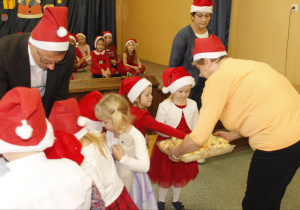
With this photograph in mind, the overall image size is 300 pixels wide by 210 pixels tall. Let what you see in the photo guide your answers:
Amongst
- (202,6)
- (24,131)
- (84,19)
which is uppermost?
(202,6)

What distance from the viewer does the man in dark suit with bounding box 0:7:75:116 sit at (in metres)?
1.79

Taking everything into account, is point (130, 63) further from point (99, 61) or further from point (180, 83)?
point (180, 83)

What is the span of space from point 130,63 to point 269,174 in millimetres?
4481

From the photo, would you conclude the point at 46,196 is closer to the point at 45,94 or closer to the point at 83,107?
the point at 83,107

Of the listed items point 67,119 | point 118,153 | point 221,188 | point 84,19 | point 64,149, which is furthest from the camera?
point 84,19

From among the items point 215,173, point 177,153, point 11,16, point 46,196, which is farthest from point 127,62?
point 46,196

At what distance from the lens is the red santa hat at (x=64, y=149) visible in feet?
4.56

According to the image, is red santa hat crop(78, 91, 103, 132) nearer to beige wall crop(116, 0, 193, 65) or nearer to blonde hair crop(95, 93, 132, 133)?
blonde hair crop(95, 93, 132, 133)

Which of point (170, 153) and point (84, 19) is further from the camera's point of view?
point (84, 19)

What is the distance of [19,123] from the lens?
1112 millimetres

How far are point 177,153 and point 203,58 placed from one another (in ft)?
1.89

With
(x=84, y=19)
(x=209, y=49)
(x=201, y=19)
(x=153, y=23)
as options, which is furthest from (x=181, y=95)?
(x=84, y=19)

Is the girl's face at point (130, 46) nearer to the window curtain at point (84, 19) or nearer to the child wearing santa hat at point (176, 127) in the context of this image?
the window curtain at point (84, 19)

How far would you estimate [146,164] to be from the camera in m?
1.89
